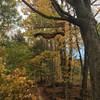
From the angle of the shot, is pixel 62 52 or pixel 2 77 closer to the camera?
pixel 2 77

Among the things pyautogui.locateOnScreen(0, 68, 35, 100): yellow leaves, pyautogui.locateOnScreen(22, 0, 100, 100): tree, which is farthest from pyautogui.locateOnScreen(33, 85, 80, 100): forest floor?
pyautogui.locateOnScreen(22, 0, 100, 100): tree

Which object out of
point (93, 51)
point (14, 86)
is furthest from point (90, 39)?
point (14, 86)

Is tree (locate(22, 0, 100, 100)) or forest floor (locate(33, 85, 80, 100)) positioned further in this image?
forest floor (locate(33, 85, 80, 100))

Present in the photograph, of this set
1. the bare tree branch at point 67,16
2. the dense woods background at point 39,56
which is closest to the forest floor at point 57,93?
the dense woods background at point 39,56

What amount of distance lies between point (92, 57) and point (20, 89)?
1160cm

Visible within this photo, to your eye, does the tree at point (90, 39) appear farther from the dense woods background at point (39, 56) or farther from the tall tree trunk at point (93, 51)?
the dense woods background at point (39, 56)

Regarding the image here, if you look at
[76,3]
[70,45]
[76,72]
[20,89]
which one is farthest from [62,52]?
[76,3]

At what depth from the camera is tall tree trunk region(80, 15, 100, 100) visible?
Answer: 221 inches

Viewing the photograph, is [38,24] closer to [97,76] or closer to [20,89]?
[20,89]

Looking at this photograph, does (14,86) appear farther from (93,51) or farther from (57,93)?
(57,93)

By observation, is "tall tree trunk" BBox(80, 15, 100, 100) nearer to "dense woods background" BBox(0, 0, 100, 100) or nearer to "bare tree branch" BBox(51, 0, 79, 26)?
"bare tree branch" BBox(51, 0, 79, 26)

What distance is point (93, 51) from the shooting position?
19.1ft

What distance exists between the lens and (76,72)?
122ft

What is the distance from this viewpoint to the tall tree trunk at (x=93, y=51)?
18.5ft
